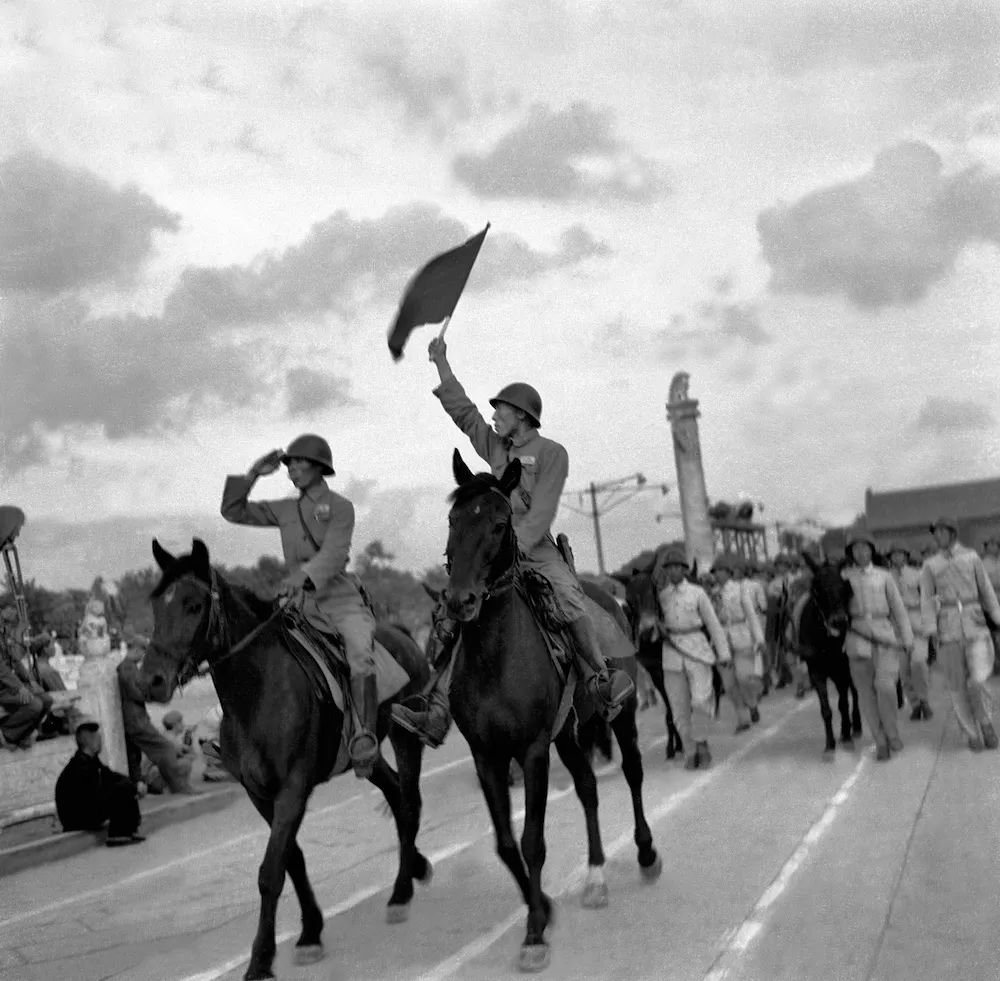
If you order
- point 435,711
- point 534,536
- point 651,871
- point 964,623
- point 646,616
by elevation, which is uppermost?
point 534,536

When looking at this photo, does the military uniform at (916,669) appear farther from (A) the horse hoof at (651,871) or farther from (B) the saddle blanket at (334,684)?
(B) the saddle blanket at (334,684)

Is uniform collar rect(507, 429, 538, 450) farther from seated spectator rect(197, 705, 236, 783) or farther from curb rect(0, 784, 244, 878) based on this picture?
seated spectator rect(197, 705, 236, 783)

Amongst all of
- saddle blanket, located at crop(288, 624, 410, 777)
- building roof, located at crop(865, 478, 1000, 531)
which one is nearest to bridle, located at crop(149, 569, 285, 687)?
saddle blanket, located at crop(288, 624, 410, 777)

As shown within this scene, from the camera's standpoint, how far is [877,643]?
1412cm

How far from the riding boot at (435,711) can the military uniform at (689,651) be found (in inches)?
290

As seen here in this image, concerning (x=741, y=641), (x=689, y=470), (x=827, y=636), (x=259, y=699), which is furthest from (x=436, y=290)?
(x=689, y=470)

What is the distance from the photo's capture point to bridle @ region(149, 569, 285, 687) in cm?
723

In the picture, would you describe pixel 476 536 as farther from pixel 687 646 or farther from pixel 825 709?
pixel 825 709

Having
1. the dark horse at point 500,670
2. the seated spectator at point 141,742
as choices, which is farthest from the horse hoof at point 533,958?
the seated spectator at point 141,742

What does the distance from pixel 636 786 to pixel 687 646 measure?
5.84 meters

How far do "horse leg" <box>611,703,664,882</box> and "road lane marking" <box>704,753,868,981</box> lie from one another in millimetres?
763

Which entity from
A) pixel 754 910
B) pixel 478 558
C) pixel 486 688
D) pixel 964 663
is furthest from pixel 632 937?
pixel 964 663

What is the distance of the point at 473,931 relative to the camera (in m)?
7.44

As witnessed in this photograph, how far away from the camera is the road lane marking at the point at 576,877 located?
6676mm
